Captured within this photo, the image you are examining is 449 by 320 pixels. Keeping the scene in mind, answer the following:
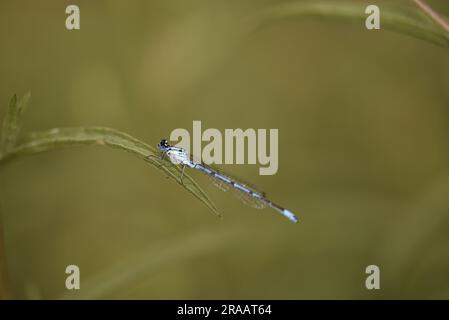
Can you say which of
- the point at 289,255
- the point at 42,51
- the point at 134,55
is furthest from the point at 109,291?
the point at 42,51

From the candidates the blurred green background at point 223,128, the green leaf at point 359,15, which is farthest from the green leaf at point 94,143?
the blurred green background at point 223,128

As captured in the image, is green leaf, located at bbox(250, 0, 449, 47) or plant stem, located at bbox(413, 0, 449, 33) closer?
plant stem, located at bbox(413, 0, 449, 33)

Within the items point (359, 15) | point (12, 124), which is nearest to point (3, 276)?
point (12, 124)

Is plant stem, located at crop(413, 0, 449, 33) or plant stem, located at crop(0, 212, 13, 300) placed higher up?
plant stem, located at crop(413, 0, 449, 33)

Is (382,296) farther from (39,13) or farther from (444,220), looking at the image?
(39,13)

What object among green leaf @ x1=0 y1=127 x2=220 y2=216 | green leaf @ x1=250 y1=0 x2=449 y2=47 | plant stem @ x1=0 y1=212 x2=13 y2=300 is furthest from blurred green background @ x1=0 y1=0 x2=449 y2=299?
plant stem @ x1=0 y1=212 x2=13 y2=300

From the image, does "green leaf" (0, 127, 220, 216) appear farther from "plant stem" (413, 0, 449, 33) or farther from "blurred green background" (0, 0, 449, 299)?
"blurred green background" (0, 0, 449, 299)

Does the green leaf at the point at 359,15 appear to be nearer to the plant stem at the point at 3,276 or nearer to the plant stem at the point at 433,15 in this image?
the plant stem at the point at 433,15
